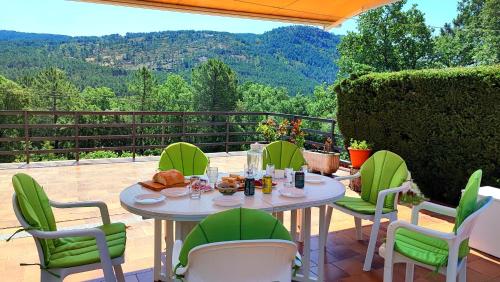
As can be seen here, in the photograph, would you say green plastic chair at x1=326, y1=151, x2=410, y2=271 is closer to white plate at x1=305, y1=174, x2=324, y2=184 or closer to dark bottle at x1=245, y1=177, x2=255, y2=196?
white plate at x1=305, y1=174, x2=324, y2=184

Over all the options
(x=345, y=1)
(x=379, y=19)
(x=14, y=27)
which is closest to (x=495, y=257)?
(x=345, y=1)

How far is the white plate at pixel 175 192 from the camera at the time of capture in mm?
2125

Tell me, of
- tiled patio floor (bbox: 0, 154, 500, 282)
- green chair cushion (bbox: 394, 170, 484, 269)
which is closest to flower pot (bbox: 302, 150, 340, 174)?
tiled patio floor (bbox: 0, 154, 500, 282)

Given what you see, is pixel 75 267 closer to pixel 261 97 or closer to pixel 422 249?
pixel 422 249

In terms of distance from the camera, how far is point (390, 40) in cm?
1575

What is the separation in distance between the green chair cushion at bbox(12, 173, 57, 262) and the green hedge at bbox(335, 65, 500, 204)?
4.31 meters

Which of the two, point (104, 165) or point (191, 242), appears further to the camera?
point (104, 165)

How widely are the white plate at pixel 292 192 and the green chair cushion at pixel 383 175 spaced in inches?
36.0

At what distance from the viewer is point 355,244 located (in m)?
3.15

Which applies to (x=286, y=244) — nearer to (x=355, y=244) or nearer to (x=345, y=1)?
(x=355, y=244)

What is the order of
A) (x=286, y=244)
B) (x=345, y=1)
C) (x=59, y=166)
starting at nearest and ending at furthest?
(x=286, y=244), (x=345, y=1), (x=59, y=166)

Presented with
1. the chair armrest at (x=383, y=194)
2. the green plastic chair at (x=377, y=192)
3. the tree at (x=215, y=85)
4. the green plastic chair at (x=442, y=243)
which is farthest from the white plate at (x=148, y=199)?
the tree at (x=215, y=85)

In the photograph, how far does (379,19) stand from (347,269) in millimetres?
15212

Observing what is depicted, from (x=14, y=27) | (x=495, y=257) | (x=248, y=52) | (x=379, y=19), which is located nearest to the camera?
(x=495, y=257)
